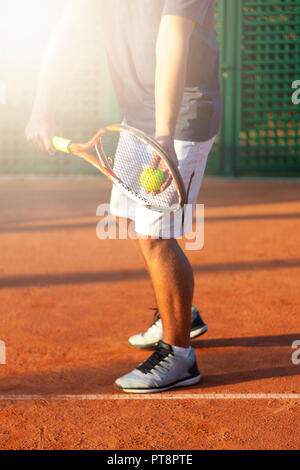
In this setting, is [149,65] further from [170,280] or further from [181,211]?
[170,280]

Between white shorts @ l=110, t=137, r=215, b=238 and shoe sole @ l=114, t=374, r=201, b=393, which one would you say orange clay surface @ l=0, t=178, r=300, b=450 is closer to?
shoe sole @ l=114, t=374, r=201, b=393

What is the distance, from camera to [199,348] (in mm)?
3301

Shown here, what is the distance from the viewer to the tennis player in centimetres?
275

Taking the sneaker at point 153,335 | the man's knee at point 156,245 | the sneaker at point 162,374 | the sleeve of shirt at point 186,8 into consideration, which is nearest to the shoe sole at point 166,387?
the sneaker at point 162,374

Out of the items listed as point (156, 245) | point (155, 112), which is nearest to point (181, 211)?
point (156, 245)

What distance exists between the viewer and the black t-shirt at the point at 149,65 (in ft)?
9.08

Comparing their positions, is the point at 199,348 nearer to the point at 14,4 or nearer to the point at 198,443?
the point at 198,443

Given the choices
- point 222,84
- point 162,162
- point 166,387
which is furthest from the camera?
point 222,84

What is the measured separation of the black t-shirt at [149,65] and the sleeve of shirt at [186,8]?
146 mm

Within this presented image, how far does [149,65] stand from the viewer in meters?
2.83

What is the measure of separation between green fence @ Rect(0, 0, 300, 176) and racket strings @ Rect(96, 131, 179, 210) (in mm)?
6677

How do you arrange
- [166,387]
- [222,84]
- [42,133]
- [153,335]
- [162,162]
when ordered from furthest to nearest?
1. [222,84]
2. [153,335]
3. [166,387]
4. [42,133]
5. [162,162]

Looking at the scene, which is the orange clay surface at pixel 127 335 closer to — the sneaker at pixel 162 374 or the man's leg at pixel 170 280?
the sneaker at pixel 162 374

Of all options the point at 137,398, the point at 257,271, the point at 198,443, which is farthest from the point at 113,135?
the point at 257,271
